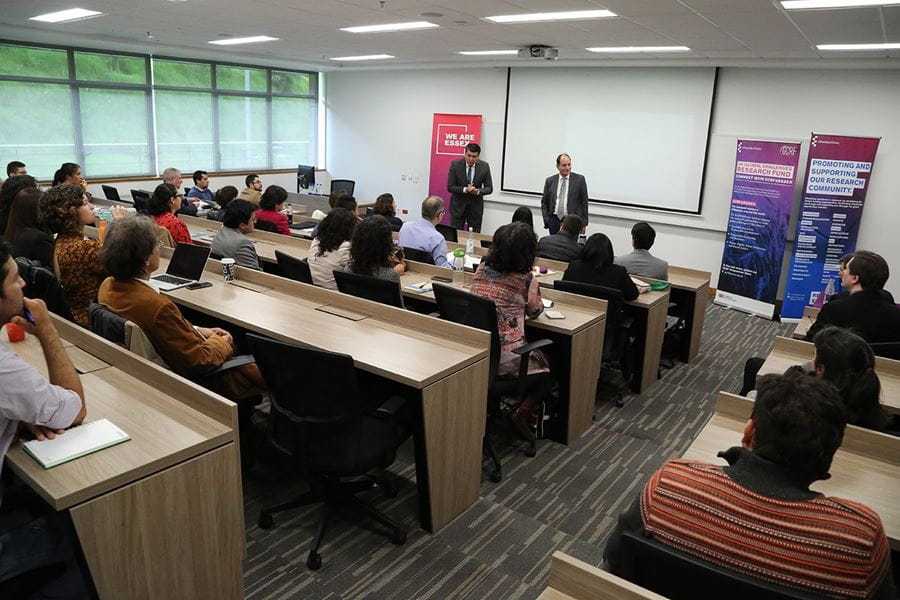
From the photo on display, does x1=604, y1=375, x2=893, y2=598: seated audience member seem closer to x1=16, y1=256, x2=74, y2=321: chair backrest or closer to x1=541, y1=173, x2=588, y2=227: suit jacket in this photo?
x1=16, y1=256, x2=74, y2=321: chair backrest

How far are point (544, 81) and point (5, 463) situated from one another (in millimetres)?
8389

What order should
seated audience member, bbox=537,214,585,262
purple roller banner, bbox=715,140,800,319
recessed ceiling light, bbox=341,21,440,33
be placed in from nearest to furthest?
seated audience member, bbox=537,214,585,262 < recessed ceiling light, bbox=341,21,440,33 < purple roller banner, bbox=715,140,800,319

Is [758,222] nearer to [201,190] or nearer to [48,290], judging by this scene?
[48,290]

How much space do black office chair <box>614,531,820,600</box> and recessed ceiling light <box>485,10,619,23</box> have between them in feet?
14.9

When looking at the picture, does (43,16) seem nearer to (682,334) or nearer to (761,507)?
(682,334)

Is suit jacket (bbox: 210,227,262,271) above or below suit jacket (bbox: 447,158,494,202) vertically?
below

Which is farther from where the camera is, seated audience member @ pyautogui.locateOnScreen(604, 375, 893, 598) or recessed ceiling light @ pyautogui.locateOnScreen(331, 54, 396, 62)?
recessed ceiling light @ pyautogui.locateOnScreen(331, 54, 396, 62)

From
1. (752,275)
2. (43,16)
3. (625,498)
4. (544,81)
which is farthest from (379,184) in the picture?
(625,498)

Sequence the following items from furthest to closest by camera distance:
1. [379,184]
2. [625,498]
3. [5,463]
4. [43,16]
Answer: [379,184]
[43,16]
[625,498]
[5,463]

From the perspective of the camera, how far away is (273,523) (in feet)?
9.32

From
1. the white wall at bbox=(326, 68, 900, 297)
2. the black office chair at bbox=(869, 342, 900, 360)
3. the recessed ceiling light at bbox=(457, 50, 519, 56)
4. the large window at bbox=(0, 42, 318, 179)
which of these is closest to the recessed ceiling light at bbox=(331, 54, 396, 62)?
the white wall at bbox=(326, 68, 900, 297)

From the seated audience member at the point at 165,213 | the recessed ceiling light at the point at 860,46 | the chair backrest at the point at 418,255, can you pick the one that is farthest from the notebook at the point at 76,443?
the recessed ceiling light at the point at 860,46

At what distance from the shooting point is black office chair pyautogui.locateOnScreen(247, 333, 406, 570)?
2.29m

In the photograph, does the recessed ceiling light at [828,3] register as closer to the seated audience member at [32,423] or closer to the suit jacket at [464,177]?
the suit jacket at [464,177]
